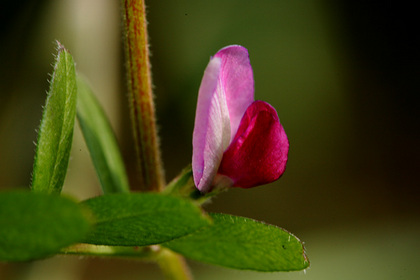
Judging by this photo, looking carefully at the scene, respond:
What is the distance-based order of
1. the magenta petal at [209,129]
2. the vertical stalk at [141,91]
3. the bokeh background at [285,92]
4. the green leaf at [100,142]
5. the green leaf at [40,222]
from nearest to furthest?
the green leaf at [40,222] → the magenta petal at [209,129] → the vertical stalk at [141,91] → the green leaf at [100,142] → the bokeh background at [285,92]

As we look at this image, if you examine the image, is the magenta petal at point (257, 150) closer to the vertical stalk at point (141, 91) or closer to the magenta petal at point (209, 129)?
the magenta petal at point (209, 129)

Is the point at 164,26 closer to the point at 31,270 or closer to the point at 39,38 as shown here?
the point at 39,38

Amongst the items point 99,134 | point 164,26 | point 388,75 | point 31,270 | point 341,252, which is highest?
point 164,26

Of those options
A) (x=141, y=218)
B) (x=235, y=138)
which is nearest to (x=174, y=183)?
(x=235, y=138)

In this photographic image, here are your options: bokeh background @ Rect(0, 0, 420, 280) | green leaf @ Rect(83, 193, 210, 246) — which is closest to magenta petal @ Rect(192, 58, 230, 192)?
green leaf @ Rect(83, 193, 210, 246)

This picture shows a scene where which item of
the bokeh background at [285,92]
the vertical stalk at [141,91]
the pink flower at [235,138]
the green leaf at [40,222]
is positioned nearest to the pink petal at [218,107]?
the pink flower at [235,138]

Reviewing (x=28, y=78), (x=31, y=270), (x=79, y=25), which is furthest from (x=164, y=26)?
(x=31, y=270)

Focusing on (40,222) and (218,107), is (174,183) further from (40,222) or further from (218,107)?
(40,222)

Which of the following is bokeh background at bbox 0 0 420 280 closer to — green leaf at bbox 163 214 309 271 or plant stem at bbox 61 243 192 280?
plant stem at bbox 61 243 192 280
